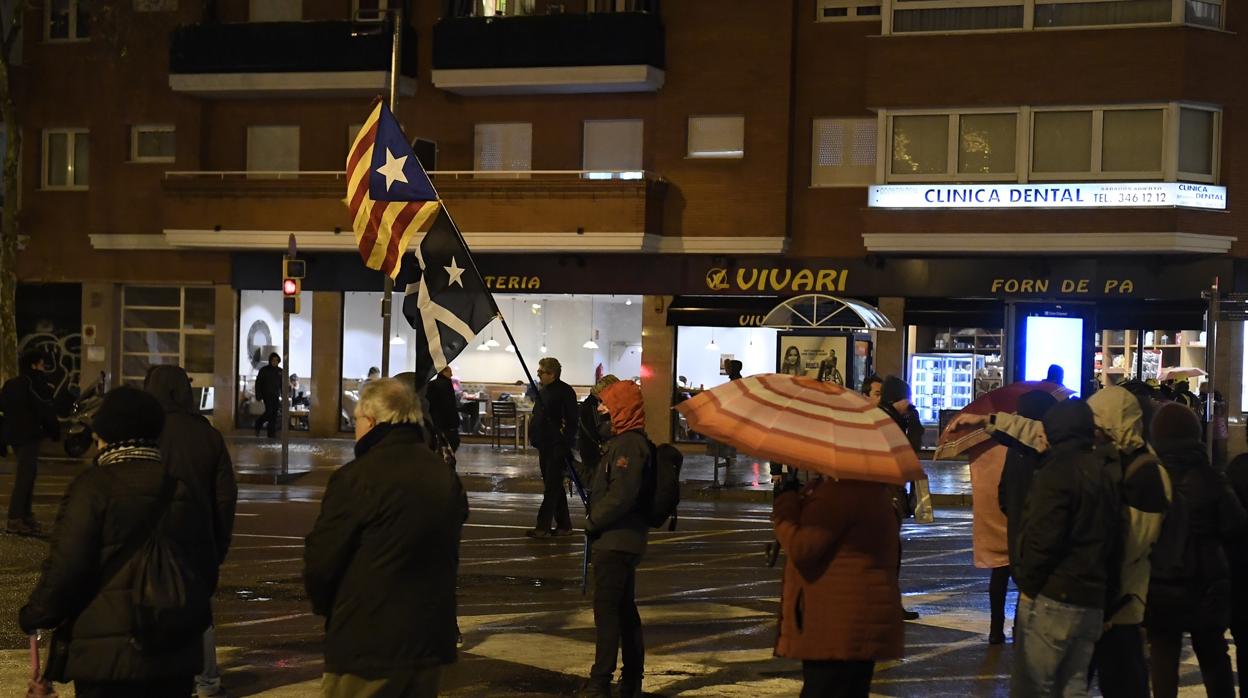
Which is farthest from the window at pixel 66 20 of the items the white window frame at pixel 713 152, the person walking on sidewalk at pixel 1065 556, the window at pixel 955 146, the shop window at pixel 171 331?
the person walking on sidewalk at pixel 1065 556

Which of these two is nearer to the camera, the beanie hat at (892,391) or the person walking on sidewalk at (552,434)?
the beanie hat at (892,391)

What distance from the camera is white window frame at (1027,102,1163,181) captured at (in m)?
27.8

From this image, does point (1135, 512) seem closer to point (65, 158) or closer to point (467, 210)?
point (467, 210)

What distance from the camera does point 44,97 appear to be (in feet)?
114

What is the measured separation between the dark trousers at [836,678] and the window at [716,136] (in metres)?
24.7

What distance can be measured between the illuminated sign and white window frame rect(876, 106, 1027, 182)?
0.28 metres

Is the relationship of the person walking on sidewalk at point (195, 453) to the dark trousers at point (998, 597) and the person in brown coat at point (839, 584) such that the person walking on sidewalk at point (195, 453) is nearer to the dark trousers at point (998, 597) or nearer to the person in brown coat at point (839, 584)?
the person in brown coat at point (839, 584)

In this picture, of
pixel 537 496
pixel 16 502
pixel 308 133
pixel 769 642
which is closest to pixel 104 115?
pixel 308 133

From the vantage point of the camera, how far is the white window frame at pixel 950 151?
28719 millimetres

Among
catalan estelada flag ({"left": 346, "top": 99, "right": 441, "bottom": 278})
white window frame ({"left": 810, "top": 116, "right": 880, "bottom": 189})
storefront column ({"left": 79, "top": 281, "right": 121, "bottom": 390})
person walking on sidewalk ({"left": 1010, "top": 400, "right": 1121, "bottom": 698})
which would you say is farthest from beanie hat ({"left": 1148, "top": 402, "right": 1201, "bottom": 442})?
storefront column ({"left": 79, "top": 281, "right": 121, "bottom": 390})

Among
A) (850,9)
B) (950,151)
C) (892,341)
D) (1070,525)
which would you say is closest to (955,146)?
(950,151)

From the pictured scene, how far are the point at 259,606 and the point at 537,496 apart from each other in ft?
36.5

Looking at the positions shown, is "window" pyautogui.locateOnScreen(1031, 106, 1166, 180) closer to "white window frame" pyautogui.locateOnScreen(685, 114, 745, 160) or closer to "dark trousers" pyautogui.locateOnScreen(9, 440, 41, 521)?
"white window frame" pyautogui.locateOnScreen(685, 114, 745, 160)

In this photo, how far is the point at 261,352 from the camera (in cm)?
3447
